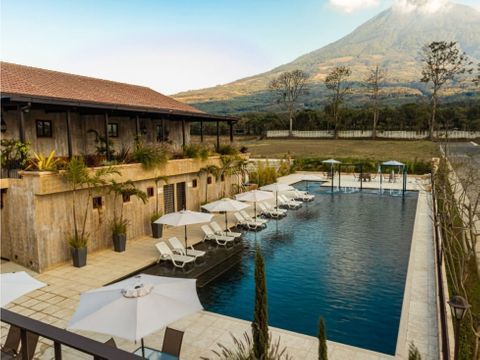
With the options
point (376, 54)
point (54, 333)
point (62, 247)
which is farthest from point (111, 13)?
point (376, 54)

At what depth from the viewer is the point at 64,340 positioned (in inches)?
69.6

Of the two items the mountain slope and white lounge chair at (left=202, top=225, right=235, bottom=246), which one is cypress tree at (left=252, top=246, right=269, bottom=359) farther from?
the mountain slope

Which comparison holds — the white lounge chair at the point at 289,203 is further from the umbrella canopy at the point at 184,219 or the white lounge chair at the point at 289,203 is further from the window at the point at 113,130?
the window at the point at 113,130

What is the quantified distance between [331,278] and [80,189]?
29.9 ft

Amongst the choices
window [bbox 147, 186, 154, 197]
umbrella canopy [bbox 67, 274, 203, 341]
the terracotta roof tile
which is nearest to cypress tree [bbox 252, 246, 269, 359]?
umbrella canopy [bbox 67, 274, 203, 341]

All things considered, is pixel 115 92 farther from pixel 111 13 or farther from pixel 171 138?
pixel 111 13

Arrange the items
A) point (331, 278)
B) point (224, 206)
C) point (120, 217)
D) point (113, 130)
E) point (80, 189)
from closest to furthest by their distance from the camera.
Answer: point (331, 278)
point (80, 189)
point (120, 217)
point (224, 206)
point (113, 130)

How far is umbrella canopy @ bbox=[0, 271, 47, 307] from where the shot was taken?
6.27 metres

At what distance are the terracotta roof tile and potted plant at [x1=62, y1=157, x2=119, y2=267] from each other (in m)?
2.67

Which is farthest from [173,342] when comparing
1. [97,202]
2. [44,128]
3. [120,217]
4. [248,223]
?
[44,128]

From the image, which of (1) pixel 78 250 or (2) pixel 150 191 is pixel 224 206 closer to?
(2) pixel 150 191

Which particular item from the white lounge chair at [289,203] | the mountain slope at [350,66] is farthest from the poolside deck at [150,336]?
the mountain slope at [350,66]

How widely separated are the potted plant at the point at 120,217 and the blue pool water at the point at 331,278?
14.9 ft

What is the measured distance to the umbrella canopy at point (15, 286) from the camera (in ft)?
20.6
